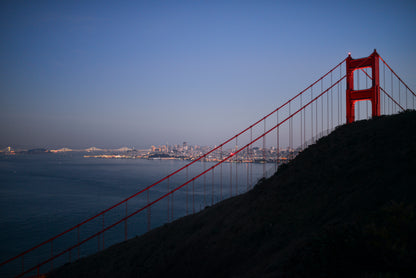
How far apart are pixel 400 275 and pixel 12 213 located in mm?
65969

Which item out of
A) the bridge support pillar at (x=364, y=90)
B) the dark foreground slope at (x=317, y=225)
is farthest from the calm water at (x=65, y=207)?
the bridge support pillar at (x=364, y=90)

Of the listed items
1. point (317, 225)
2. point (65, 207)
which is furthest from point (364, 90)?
point (65, 207)

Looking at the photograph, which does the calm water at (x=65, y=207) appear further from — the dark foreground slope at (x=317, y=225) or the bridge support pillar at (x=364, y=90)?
the bridge support pillar at (x=364, y=90)

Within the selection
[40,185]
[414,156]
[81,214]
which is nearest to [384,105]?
[414,156]

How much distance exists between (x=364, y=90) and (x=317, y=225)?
37.5 feet

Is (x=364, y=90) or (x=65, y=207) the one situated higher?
(x=364, y=90)

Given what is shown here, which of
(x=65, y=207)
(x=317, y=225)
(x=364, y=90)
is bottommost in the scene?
(x=65, y=207)

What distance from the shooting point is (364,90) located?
16344 mm

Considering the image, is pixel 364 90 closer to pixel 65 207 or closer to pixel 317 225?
pixel 317 225

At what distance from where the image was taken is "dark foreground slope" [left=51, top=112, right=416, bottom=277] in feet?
17.2

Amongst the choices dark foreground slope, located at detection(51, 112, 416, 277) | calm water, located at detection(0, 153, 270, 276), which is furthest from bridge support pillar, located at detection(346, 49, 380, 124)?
calm water, located at detection(0, 153, 270, 276)

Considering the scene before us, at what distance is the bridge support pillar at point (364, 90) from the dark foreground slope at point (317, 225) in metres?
1.39

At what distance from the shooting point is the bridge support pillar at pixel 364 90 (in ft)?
51.9

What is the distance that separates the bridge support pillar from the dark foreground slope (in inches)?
54.6
